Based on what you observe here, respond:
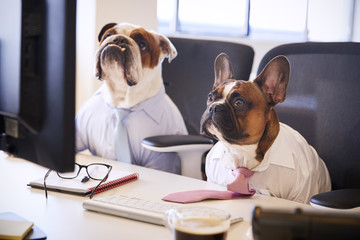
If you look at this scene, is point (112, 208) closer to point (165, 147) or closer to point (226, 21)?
point (165, 147)

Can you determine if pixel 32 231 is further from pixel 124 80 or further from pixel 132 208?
pixel 124 80

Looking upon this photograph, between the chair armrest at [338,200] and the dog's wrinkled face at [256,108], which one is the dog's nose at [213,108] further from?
the chair armrest at [338,200]

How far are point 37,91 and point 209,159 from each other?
75 cm

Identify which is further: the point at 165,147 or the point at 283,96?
the point at 165,147

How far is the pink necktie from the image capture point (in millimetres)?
1108

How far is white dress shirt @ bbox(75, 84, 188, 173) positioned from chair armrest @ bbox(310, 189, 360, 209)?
69cm

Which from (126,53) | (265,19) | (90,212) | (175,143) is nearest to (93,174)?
(90,212)

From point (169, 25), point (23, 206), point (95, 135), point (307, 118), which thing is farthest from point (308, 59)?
point (169, 25)

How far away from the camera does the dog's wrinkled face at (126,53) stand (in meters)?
1.56

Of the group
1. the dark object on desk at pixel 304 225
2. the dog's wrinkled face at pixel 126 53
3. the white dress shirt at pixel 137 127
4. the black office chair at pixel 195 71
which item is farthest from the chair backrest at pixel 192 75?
the dark object on desk at pixel 304 225

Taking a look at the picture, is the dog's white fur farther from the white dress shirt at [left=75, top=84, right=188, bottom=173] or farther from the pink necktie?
the pink necktie

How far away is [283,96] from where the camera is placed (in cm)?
122

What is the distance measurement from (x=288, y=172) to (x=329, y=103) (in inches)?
12.4

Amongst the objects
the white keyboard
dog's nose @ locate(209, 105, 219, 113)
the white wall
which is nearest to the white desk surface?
the white keyboard
